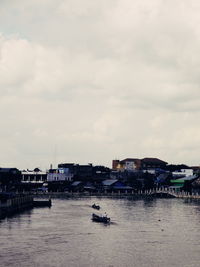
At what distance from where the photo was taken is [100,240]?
84.3 m

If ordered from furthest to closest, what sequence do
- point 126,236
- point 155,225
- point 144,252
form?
point 155,225 < point 126,236 < point 144,252

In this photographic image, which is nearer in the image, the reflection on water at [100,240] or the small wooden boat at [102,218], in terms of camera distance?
the reflection on water at [100,240]

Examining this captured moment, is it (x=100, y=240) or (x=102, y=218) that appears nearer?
(x=100, y=240)

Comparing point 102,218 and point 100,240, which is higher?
point 102,218

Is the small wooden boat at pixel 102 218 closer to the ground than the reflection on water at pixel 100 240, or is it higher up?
higher up

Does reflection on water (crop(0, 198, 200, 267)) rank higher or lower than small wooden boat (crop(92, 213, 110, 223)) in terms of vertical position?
lower

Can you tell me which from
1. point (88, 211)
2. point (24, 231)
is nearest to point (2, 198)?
point (88, 211)

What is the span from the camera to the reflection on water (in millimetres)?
68188

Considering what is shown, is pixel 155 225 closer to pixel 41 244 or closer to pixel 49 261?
pixel 41 244

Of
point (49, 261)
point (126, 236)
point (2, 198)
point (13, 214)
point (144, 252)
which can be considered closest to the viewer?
point (49, 261)

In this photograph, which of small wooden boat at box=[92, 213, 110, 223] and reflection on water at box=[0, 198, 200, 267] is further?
small wooden boat at box=[92, 213, 110, 223]

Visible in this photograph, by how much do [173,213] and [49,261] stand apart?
70571 millimetres

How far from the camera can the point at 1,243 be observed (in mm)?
78938

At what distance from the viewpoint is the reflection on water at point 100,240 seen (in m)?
68.2
